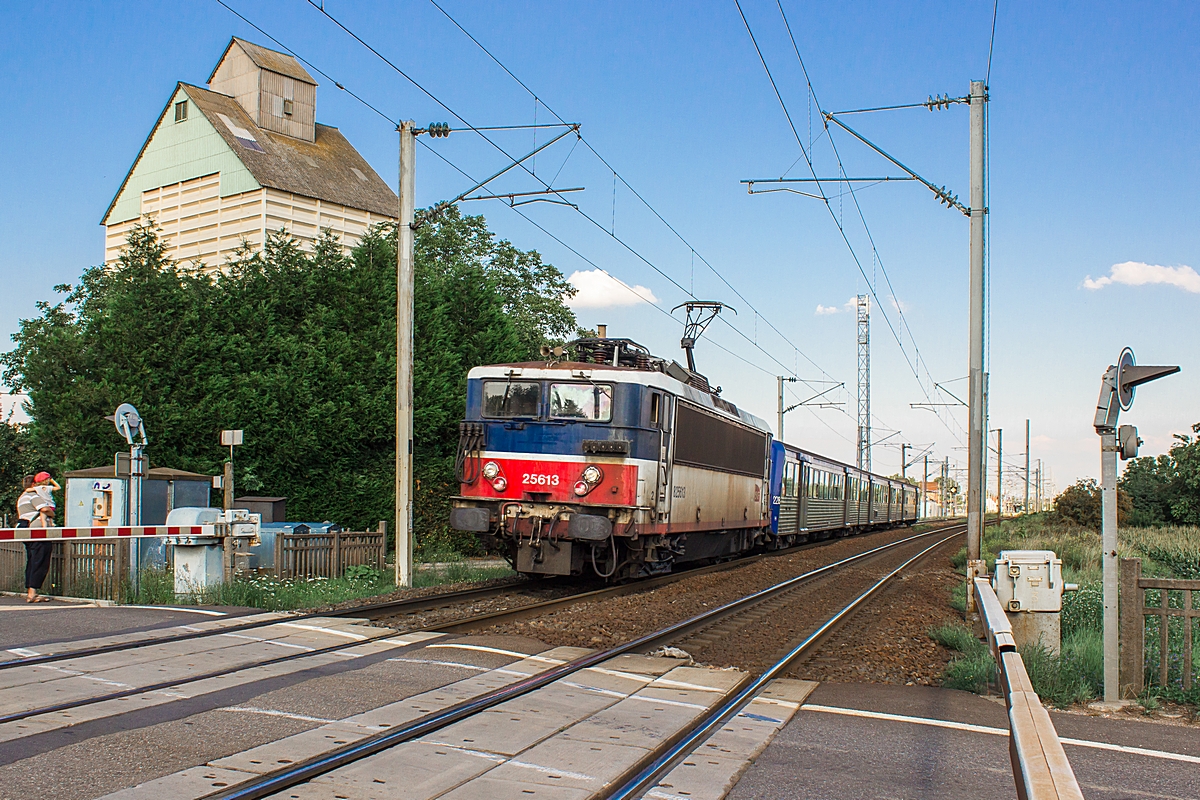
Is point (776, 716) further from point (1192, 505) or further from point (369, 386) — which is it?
point (1192, 505)

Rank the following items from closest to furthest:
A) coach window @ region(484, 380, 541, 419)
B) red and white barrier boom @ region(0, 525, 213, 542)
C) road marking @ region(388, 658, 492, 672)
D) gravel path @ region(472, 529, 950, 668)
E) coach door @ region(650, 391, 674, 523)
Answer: road marking @ region(388, 658, 492, 672) → gravel path @ region(472, 529, 950, 668) → red and white barrier boom @ region(0, 525, 213, 542) → coach door @ region(650, 391, 674, 523) → coach window @ region(484, 380, 541, 419)

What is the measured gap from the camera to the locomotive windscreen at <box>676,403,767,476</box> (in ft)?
51.8

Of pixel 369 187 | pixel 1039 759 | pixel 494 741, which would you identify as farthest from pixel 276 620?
pixel 369 187

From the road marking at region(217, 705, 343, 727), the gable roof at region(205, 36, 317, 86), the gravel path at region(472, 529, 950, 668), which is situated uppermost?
the gable roof at region(205, 36, 317, 86)

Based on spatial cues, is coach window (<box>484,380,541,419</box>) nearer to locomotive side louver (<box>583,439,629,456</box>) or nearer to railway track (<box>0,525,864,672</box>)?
locomotive side louver (<box>583,439,629,456</box>)

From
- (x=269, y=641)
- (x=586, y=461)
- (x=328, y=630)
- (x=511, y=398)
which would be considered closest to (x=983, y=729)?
(x=269, y=641)

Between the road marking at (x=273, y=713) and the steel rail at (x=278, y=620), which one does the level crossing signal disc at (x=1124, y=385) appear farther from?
the steel rail at (x=278, y=620)

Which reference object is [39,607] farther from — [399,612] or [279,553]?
[399,612]

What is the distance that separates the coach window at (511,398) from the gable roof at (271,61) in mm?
25489

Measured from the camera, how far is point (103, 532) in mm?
11383

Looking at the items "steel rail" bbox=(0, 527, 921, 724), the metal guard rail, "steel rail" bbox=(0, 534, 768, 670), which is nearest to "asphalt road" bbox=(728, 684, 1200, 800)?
the metal guard rail

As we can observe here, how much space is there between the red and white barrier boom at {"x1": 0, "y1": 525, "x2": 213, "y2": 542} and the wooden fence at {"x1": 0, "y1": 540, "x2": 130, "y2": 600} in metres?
0.63

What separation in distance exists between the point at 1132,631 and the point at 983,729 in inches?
76.9

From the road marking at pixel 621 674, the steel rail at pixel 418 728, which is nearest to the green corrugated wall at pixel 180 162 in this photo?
the steel rail at pixel 418 728
